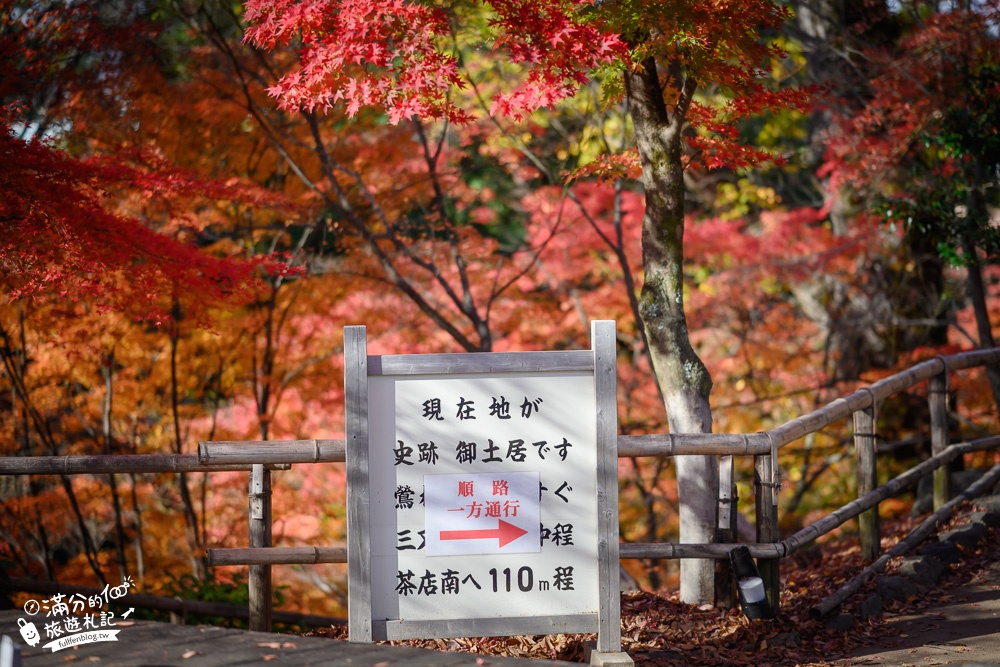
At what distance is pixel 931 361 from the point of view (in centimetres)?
629

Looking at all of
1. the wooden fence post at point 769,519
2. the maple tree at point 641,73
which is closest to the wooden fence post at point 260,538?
the maple tree at point 641,73

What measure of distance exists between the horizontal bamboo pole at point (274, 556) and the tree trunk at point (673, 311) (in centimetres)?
216

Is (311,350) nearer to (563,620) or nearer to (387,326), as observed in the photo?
(387,326)

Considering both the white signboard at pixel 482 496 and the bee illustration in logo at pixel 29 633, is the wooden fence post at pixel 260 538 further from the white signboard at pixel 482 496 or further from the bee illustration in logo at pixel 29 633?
the bee illustration in logo at pixel 29 633

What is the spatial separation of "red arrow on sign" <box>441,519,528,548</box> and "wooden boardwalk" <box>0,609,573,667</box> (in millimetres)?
480

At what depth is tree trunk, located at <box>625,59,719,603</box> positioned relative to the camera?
514 centimetres

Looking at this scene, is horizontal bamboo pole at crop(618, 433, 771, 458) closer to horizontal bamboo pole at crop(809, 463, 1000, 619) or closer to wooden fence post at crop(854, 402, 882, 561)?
horizontal bamboo pole at crop(809, 463, 1000, 619)

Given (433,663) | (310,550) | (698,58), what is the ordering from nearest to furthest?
(433,663)
(310,550)
(698,58)

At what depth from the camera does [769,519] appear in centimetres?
458

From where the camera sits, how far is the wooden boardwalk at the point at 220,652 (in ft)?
10.5

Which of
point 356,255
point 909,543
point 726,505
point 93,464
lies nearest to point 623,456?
point 726,505

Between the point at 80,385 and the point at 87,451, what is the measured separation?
0.77 m

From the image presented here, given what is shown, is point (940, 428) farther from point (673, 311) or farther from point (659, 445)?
point (659, 445)

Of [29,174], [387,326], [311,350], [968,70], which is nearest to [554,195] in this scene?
[387,326]
